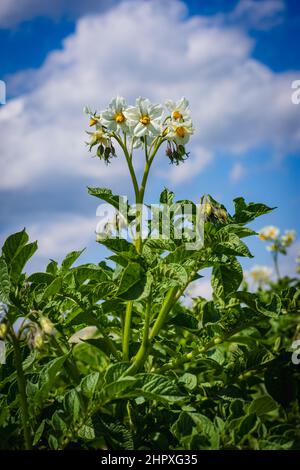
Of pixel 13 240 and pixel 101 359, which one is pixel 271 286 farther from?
pixel 13 240

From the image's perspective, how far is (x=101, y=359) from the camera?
2.79 m

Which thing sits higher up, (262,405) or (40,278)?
(40,278)

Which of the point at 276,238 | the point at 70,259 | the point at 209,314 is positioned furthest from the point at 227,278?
the point at 276,238

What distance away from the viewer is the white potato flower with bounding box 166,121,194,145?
216 cm

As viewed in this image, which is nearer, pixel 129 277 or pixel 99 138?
pixel 129 277

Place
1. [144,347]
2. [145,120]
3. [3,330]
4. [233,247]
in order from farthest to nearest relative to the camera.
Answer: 1. [145,120]
2. [144,347]
3. [233,247]
4. [3,330]

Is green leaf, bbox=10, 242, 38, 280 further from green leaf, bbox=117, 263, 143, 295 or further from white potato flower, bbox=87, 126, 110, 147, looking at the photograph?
white potato flower, bbox=87, 126, 110, 147

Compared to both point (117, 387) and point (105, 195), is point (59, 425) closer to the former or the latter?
point (117, 387)

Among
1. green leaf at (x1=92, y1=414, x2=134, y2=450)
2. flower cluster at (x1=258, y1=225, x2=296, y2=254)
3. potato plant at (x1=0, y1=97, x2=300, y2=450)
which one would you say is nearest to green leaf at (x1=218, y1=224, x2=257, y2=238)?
potato plant at (x1=0, y1=97, x2=300, y2=450)

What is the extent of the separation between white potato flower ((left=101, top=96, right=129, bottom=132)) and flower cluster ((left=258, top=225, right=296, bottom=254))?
3763 millimetres

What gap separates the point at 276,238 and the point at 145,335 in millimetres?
4338

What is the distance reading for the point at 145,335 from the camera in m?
1.93
